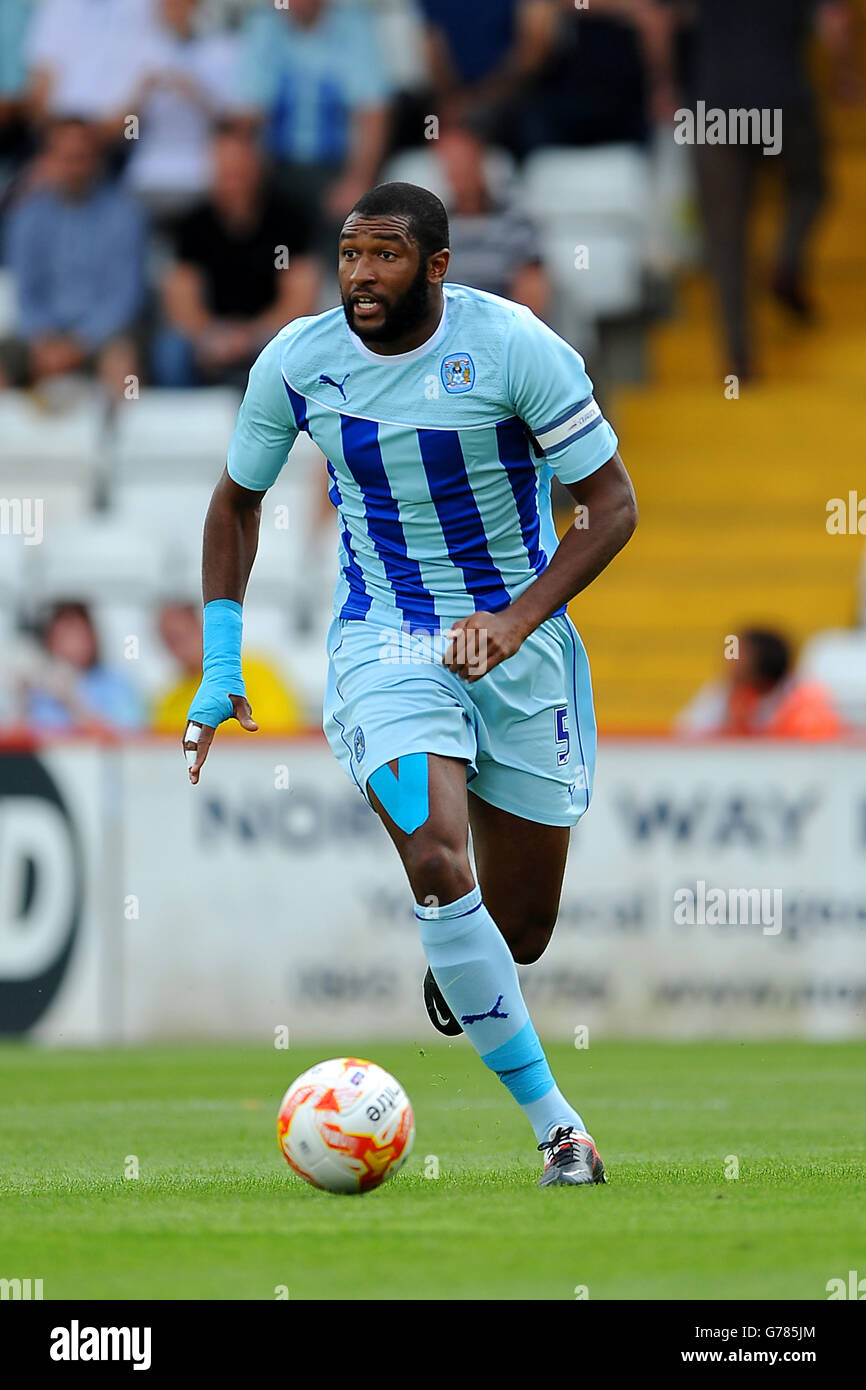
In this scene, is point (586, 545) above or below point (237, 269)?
below

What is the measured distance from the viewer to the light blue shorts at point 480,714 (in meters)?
6.00

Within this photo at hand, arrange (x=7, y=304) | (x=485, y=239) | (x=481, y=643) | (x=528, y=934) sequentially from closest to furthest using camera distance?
(x=481, y=643), (x=528, y=934), (x=485, y=239), (x=7, y=304)

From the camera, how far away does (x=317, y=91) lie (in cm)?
1588

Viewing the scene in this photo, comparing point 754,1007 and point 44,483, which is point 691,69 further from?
point 754,1007

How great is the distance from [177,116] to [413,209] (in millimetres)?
10744

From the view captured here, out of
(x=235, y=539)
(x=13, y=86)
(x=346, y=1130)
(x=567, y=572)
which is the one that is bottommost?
(x=346, y=1130)

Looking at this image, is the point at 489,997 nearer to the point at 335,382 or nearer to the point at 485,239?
the point at 335,382

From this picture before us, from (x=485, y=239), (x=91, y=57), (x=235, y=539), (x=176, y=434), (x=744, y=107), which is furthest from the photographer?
(x=91, y=57)

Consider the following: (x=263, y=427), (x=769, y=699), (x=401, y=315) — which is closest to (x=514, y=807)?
(x=263, y=427)

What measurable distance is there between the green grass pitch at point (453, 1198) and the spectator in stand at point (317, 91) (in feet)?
25.5

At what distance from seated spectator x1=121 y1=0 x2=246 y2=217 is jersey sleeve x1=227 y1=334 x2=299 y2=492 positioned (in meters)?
10.1

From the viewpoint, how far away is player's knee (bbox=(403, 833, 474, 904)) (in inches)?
227

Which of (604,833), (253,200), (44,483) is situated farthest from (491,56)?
(604,833)

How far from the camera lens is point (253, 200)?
15297mm
